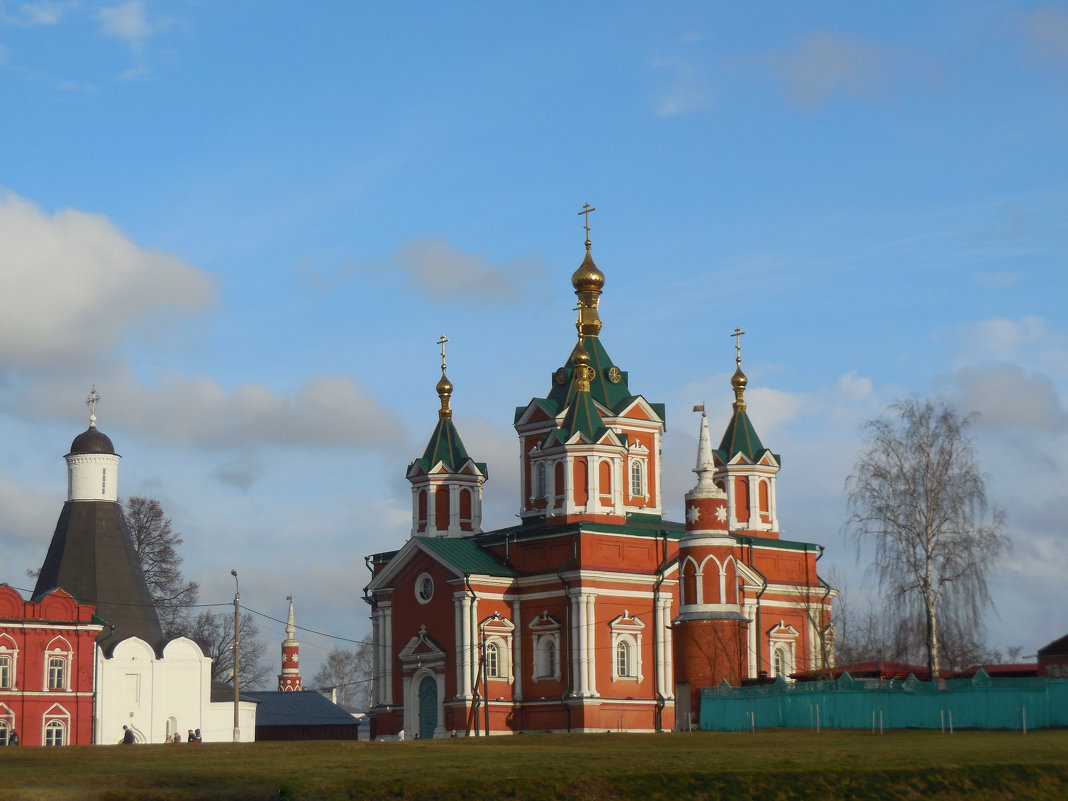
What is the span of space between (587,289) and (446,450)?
730 centimetres

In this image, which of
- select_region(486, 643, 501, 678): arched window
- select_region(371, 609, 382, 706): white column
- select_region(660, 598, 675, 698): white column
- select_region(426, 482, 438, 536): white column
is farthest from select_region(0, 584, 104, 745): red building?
select_region(660, 598, 675, 698): white column

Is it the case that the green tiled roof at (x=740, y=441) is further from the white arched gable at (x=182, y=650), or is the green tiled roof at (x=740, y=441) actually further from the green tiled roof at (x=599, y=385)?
the white arched gable at (x=182, y=650)

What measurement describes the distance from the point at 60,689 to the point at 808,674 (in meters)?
23.9

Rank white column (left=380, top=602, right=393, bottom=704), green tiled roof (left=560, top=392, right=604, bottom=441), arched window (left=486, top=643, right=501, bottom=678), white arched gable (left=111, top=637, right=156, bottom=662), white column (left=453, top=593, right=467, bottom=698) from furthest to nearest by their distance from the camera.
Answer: white arched gable (left=111, top=637, right=156, bottom=662) → white column (left=380, top=602, right=393, bottom=704) → green tiled roof (left=560, top=392, right=604, bottom=441) → arched window (left=486, top=643, right=501, bottom=678) → white column (left=453, top=593, right=467, bottom=698)

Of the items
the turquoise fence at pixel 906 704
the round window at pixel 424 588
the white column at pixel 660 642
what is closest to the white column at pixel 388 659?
the round window at pixel 424 588

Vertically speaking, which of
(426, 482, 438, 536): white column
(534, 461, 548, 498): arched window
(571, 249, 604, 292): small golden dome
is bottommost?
(426, 482, 438, 536): white column

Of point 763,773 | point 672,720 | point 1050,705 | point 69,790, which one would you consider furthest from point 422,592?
point 69,790

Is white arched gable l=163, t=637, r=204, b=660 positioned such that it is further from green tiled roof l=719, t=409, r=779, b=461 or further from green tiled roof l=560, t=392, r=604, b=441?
green tiled roof l=719, t=409, r=779, b=461

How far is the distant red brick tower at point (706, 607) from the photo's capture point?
42500mm

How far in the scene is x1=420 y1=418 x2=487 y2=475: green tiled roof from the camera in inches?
2055

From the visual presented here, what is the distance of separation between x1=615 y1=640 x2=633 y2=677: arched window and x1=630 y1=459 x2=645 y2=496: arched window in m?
5.95

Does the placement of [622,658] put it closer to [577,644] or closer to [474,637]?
[577,644]

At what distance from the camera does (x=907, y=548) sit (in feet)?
123

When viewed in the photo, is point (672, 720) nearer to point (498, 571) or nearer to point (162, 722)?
point (498, 571)
